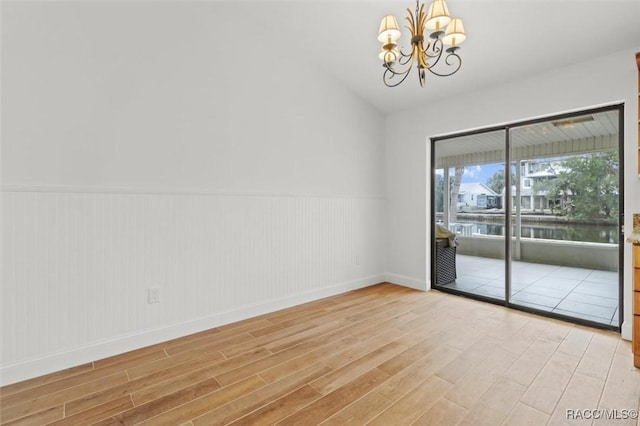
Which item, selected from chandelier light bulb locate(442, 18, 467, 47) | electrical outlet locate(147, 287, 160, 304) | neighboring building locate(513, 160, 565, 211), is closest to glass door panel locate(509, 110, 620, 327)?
neighboring building locate(513, 160, 565, 211)

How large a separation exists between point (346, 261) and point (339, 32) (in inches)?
109

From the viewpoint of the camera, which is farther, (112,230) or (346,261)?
(346,261)

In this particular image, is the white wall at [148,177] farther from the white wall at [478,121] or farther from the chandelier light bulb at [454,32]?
the chandelier light bulb at [454,32]

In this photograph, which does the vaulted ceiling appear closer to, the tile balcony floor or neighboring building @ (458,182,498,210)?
neighboring building @ (458,182,498,210)

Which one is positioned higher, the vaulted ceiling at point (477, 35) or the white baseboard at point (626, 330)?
the vaulted ceiling at point (477, 35)

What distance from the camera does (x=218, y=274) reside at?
293 cm

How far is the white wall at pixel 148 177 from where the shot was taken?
208 cm

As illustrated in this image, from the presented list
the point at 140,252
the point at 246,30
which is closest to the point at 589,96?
the point at 246,30

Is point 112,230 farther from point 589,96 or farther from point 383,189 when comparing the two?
point 589,96

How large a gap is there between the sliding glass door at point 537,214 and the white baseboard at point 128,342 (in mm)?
2325

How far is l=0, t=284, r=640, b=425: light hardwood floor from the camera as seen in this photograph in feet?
5.52

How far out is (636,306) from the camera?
217cm

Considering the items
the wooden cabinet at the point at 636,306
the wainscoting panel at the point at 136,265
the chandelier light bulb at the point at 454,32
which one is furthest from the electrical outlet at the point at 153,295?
the wooden cabinet at the point at 636,306

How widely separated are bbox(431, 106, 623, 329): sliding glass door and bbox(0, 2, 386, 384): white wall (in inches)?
73.1
